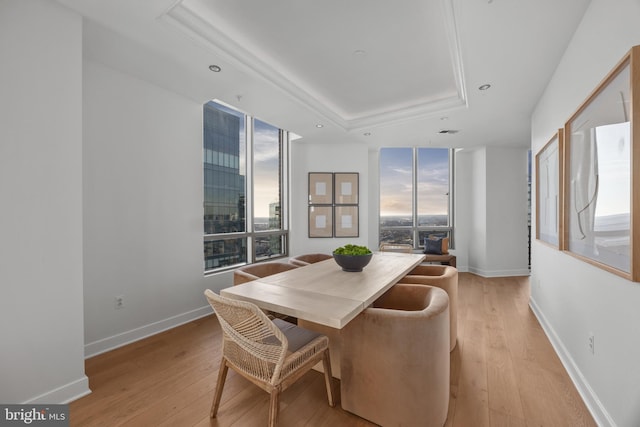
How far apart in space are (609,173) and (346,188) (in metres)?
3.76

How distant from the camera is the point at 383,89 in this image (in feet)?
11.0

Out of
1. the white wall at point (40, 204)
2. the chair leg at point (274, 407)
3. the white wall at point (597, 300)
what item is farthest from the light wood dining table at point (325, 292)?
the white wall at point (597, 300)

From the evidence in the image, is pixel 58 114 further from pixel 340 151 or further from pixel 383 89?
pixel 340 151

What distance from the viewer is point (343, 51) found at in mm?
2572

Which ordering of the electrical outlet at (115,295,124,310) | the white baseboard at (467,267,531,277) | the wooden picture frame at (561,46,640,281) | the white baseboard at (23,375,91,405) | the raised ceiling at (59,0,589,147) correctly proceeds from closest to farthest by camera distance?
the wooden picture frame at (561,46,640,281) < the white baseboard at (23,375,91,405) < the raised ceiling at (59,0,589,147) < the electrical outlet at (115,295,124,310) < the white baseboard at (467,267,531,277)

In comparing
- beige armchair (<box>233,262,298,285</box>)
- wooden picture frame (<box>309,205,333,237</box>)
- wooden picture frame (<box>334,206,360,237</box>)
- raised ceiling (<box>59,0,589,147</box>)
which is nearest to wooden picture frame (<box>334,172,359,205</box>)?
wooden picture frame (<box>334,206,360,237</box>)

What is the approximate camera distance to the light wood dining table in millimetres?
1459

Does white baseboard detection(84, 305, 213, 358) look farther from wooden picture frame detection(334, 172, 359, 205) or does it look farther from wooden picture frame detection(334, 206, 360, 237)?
wooden picture frame detection(334, 172, 359, 205)

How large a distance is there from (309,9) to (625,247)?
7.70 feet

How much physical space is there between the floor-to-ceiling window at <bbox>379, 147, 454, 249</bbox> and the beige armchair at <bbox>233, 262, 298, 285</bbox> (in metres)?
3.58

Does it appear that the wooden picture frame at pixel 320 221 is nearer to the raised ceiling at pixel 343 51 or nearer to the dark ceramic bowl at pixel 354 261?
the raised ceiling at pixel 343 51

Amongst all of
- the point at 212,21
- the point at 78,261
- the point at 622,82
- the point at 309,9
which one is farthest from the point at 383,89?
the point at 78,261

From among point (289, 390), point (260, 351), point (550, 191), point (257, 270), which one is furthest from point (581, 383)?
point (257, 270)

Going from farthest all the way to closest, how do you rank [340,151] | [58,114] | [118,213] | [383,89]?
[340,151], [383,89], [118,213], [58,114]
